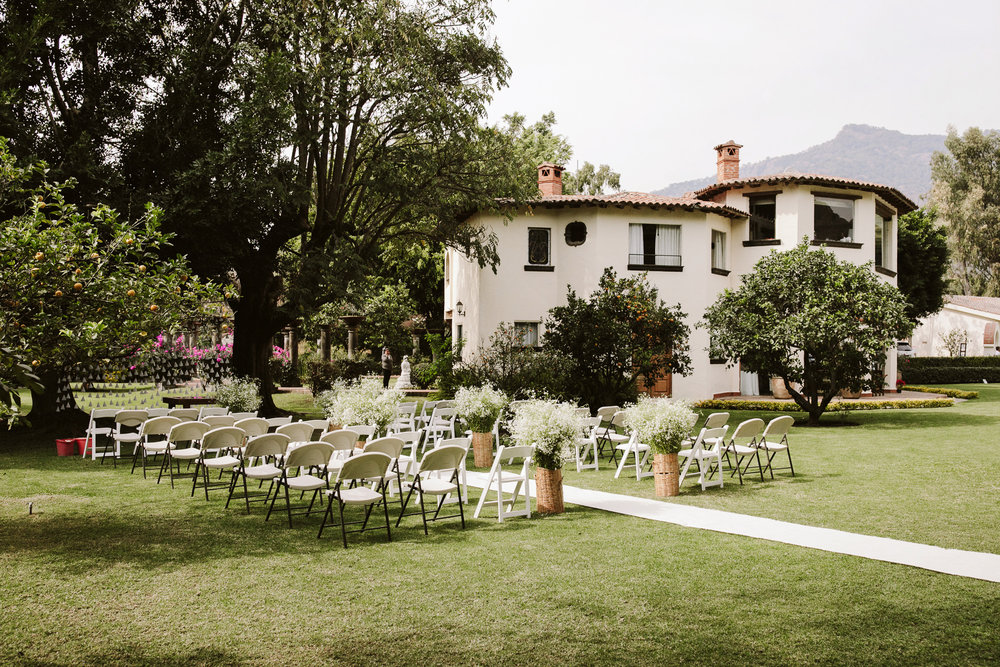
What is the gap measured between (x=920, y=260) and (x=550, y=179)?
710 inches

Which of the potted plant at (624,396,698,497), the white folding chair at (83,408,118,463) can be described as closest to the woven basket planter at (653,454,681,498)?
the potted plant at (624,396,698,497)

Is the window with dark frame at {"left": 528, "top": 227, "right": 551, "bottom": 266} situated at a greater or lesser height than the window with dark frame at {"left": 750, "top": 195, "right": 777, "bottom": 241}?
lesser

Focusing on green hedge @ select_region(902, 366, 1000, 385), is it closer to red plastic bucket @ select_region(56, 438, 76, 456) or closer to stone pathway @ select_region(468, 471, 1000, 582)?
stone pathway @ select_region(468, 471, 1000, 582)


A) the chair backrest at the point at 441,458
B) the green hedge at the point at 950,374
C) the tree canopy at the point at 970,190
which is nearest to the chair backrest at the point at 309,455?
the chair backrest at the point at 441,458

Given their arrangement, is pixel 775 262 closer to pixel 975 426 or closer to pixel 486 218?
pixel 975 426

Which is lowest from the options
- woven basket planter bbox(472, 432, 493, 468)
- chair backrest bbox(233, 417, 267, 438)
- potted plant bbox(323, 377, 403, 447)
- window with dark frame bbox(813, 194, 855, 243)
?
woven basket planter bbox(472, 432, 493, 468)

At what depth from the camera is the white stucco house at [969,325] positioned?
47.1 m

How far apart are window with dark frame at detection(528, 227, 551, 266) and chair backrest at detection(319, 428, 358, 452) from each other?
16.5m

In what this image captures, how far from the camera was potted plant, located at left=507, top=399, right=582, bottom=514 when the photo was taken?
8.24m

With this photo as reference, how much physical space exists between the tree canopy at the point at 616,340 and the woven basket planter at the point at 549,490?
10139 mm

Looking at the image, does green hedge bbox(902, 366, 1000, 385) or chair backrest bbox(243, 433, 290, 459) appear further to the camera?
green hedge bbox(902, 366, 1000, 385)

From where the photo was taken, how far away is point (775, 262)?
61.7ft

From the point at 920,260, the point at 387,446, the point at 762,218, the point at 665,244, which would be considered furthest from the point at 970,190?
the point at 387,446

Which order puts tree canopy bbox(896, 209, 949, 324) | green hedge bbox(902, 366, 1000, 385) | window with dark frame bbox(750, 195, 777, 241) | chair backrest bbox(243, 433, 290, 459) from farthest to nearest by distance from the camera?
green hedge bbox(902, 366, 1000, 385) < tree canopy bbox(896, 209, 949, 324) < window with dark frame bbox(750, 195, 777, 241) < chair backrest bbox(243, 433, 290, 459)
